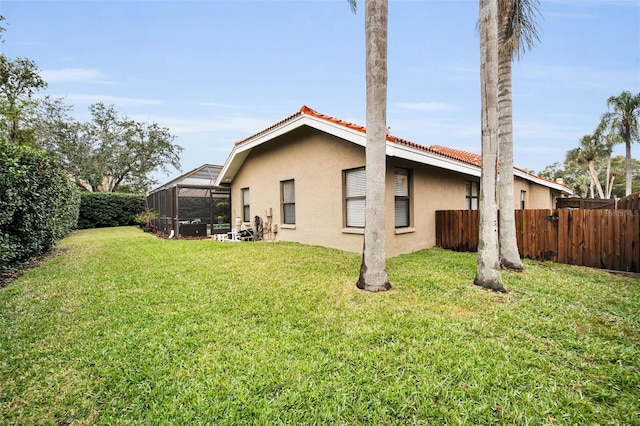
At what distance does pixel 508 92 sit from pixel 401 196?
3.44 metres

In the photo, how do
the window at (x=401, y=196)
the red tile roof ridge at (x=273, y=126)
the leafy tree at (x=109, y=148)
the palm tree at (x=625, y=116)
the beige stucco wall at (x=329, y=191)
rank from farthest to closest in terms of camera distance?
the leafy tree at (x=109, y=148), the palm tree at (x=625, y=116), the red tile roof ridge at (x=273, y=126), the window at (x=401, y=196), the beige stucco wall at (x=329, y=191)

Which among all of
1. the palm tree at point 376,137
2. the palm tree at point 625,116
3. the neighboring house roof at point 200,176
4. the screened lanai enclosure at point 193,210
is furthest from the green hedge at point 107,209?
the palm tree at point 625,116

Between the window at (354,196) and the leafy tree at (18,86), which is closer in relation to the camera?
the window at (354,196)

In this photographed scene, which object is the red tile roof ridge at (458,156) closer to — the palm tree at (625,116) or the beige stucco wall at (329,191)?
the beige stucco wall at (329,191)

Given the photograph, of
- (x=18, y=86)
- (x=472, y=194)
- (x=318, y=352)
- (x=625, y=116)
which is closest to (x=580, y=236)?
(x=472, y=194)

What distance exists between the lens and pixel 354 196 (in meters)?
8.00

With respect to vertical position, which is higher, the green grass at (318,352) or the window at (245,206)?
the window at (245,206)

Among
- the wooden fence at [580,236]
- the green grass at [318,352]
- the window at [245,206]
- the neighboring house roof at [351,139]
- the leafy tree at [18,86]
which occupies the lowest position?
the green grass at [318,352]

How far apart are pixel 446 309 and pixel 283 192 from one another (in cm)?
771

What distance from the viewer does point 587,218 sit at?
6.85 meters

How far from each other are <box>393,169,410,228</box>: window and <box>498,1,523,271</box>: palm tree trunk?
2.49 meters

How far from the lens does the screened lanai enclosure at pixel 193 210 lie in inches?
510

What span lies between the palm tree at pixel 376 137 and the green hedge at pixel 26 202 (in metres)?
6.67

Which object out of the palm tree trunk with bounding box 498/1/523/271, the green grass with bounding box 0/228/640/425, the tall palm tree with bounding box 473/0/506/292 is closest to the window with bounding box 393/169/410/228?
the palm tree trunk with bounding box 498/1/523/271
